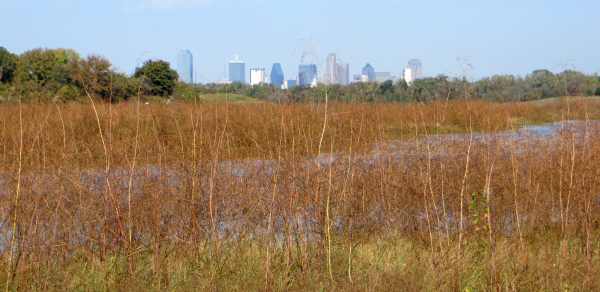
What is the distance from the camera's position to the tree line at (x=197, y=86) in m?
4.67

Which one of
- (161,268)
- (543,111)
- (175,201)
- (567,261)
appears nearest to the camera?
(161,268)

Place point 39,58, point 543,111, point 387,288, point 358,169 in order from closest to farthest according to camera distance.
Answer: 1. point 387,288
2. point 358,169
3. point 543,111
4. point 39,58

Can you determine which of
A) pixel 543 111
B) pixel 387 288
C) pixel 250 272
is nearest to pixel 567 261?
pixel 387 288

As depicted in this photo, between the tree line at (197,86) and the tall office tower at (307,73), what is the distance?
1.05 feet

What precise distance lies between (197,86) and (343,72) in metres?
Answer: 4.17

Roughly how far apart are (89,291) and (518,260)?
9.25 ft

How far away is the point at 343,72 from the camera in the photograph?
3.46 metres

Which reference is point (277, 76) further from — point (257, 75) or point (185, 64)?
point (185, 64)

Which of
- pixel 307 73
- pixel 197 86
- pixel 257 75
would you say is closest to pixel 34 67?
pixel 197 86

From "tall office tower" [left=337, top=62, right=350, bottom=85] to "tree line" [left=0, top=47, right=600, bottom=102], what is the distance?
30cm

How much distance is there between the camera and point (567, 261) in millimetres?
3283

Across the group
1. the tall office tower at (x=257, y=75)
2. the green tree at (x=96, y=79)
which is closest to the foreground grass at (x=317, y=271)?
the green tree at (x=96, y=79)

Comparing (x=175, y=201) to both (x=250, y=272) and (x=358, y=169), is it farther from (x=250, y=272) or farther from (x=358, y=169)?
(x=358, y=169)

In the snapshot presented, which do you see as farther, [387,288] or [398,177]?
[398,177]
